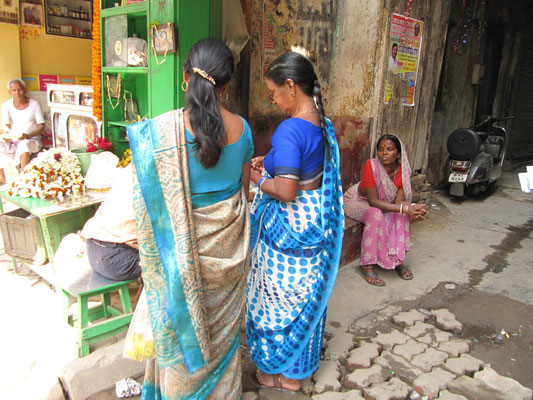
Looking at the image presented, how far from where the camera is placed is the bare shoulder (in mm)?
1776

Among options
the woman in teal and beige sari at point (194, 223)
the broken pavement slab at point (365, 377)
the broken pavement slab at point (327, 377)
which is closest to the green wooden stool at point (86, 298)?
the woman in teal and beige sari at point (194, 223)

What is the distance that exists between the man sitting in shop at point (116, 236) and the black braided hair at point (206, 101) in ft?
3.09

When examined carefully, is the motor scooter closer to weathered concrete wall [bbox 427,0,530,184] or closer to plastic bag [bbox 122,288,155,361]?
weathered concrete wall [bbox 427,0,530,184]

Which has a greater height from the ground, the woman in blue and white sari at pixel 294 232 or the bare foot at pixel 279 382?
the woman in blue and white sari at pixel 294 232

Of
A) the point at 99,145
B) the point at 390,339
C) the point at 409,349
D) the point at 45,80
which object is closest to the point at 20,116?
the point at 45,80

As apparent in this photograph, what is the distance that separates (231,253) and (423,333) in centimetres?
180

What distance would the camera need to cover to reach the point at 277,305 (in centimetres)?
221

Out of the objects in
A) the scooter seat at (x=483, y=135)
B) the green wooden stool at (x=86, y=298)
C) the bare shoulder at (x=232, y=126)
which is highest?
the bare shoulder at (x=232, y=126)

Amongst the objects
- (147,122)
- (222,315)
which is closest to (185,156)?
(147,122)

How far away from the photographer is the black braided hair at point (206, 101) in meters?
1.66

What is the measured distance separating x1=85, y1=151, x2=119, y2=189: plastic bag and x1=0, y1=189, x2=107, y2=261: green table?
3.7 inches

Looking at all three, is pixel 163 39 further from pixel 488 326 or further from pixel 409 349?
pixel 488 326

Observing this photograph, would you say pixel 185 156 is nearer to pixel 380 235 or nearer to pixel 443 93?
pixel 380 235

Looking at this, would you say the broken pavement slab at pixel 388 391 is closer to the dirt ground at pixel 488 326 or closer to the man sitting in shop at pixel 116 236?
the dirt ground at pixel 488 326
